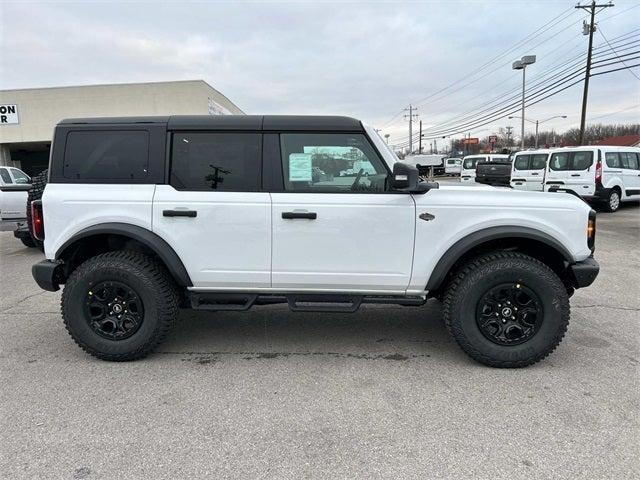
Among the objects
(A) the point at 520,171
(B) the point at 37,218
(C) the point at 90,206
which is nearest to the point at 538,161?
(A) the point at 520,171

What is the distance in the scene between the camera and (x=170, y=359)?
391cm

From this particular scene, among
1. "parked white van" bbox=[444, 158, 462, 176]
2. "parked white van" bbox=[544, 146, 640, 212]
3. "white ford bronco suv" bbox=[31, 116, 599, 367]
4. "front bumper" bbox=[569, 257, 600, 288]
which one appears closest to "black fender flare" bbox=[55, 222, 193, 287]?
"white ford bronco suv" bbox=[31, 116, 599, 367]

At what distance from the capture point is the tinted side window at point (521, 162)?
1618 centimetres

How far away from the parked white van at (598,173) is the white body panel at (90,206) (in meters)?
13.8

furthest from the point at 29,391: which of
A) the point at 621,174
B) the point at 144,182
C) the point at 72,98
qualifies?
the point at 72,98

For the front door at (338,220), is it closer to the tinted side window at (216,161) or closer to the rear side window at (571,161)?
the tinted side window at (216,161)

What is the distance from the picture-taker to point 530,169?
15.9 m

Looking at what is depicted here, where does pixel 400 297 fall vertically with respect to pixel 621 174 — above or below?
below

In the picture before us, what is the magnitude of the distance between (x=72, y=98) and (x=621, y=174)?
26.1 metres

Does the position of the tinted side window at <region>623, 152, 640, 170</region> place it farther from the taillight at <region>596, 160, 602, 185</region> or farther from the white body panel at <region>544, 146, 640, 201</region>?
the taillight at <region>596, 160, 602, 185</region>

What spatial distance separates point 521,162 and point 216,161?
15058 mm

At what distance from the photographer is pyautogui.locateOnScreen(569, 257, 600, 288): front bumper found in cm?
356

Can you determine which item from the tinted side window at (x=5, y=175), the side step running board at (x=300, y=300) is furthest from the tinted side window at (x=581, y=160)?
the tinted side window at (x=5, y=175)

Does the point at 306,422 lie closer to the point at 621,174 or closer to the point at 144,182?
the point at 144,182
